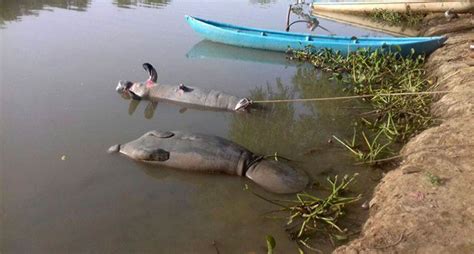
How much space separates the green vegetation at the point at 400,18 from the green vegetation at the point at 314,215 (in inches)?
523

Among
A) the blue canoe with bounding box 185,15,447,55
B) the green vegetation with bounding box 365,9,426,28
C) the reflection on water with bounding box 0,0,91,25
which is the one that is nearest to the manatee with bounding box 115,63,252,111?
the blue canoe with bounding box 185,15,447,55

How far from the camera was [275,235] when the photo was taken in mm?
4844

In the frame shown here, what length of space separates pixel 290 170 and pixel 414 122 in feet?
9.39

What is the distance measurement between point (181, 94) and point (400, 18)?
12.1 metres

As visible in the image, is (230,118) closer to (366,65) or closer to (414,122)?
(414,122)

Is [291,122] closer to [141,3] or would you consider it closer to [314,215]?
[314,215]

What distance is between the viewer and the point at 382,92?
8477 millimetres

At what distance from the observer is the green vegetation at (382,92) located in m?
6.92

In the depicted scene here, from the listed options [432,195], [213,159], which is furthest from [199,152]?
[432,195]

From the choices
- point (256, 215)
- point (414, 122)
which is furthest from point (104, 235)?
point (414, 122)

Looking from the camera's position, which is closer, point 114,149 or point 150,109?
point 114,149

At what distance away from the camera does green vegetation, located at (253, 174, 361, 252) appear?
479cm

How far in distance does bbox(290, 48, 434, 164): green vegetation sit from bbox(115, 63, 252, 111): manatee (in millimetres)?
2495

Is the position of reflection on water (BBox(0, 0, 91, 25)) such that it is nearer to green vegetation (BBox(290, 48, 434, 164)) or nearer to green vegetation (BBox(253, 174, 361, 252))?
green vegetation (BBox(290, 48, 434, 164))
